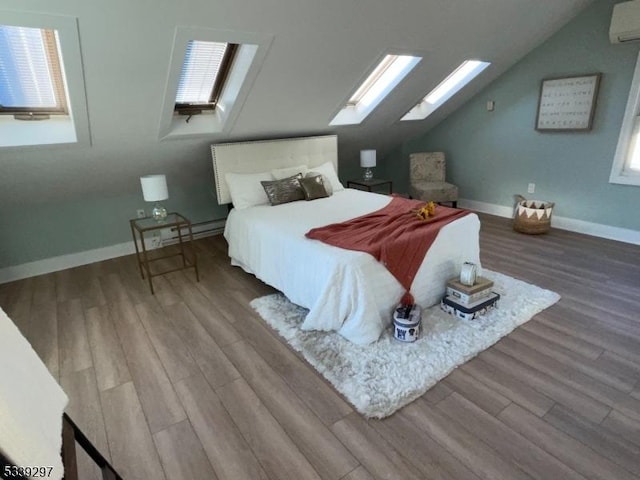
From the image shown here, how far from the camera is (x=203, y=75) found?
300 cm

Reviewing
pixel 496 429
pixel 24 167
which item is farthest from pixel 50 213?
pixel 496 429

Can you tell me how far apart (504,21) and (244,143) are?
279 centimetres

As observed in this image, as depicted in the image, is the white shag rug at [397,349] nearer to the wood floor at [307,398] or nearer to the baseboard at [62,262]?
the wood floor at [307,398]

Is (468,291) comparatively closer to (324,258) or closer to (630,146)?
(324,258)

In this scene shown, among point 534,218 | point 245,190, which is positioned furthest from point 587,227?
point 245,190

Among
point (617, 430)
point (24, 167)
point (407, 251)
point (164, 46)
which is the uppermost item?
point (164, 46)

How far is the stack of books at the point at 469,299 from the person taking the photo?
2.41 meters

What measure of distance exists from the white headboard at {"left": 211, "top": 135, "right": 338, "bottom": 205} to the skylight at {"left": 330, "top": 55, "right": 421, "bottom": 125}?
32 centimetres

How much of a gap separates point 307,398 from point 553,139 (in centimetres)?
408

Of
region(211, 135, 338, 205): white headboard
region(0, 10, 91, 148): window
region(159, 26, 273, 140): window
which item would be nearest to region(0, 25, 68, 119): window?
region(0, 10, 91, 148): window

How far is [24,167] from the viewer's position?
2.83m

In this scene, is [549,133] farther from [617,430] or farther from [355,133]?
[617,430]

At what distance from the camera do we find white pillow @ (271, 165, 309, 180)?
3701 millimetres

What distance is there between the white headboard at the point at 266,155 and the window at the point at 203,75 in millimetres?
430
